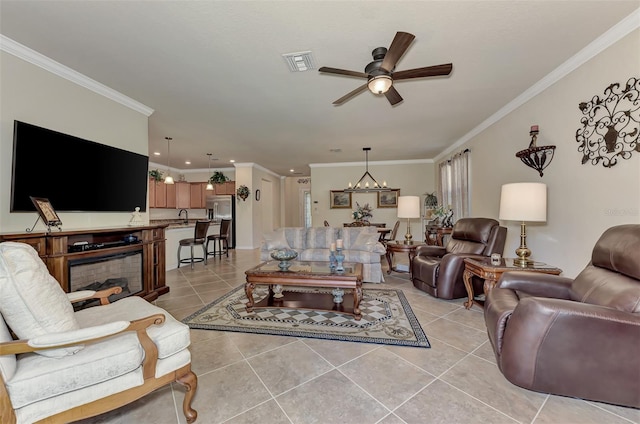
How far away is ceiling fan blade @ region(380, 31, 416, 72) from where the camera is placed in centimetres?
175

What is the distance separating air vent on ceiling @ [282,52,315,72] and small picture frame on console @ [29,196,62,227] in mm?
2580

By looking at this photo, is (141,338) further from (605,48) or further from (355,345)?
(605,48)

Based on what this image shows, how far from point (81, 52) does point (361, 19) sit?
8.43ft

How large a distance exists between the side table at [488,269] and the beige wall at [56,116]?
4357 mm

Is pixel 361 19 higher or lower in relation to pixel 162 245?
higher

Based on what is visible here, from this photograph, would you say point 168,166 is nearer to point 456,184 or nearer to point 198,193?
point 198,193

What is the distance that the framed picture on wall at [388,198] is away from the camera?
7559mm

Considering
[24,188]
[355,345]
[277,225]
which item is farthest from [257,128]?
[277,225]

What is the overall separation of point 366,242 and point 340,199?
3746 millimetres

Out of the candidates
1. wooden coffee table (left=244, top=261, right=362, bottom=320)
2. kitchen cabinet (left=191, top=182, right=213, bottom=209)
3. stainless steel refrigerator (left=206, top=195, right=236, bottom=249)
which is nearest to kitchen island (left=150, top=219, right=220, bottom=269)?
stainless steel refrigerator (left=206, top=195, right=236, bottom=249)

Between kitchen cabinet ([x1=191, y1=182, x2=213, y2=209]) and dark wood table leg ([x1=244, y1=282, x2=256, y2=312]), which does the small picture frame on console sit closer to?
dark wood table leg ([x1=244, y1=282, x2=256, y2=312])

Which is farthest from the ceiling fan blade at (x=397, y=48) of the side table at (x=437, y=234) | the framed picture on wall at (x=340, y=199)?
the framed picture on wall at (x=340, y=199)

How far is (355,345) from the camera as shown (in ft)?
7.26

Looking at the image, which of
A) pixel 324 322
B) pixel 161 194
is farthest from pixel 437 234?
pixel 161 194
